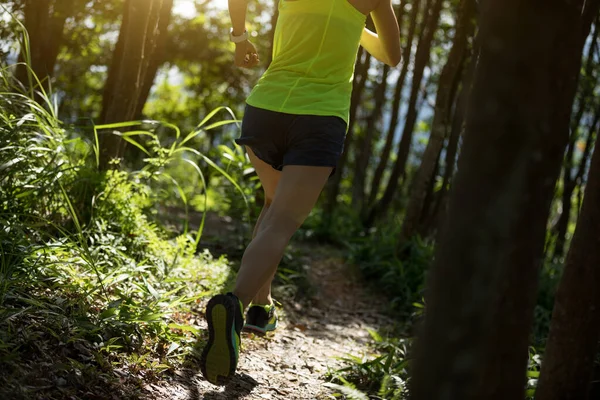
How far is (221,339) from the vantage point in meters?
2.84

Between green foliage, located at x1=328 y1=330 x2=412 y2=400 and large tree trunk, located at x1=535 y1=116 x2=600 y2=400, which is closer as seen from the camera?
large tree trunk, located at x1=535 y1=116 x2=600 y2=400

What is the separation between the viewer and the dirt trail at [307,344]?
3426mm

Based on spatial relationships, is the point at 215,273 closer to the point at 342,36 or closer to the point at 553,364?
the point at 342,36

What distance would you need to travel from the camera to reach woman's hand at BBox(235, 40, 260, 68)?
378cm

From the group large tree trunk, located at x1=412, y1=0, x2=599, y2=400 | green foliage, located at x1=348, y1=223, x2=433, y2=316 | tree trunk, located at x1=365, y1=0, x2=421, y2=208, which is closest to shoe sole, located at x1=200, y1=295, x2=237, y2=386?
large tree trunk, located at x1=412, y1=0, x2=599, y2=400

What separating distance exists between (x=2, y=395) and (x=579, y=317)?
2.04m

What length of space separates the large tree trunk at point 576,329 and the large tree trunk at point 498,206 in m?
0.75

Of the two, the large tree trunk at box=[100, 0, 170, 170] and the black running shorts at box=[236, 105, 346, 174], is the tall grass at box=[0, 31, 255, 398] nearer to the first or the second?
the large tree trunk at box=[100, 0, 170, 170]

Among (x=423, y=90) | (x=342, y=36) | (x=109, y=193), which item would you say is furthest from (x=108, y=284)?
(x=423, y=90)

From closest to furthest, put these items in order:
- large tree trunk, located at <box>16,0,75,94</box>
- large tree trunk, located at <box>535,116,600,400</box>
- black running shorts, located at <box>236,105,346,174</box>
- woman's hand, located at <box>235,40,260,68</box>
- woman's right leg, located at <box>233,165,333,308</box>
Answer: large tree trunk, located at <box>535,116,600,400</box> < woman's right leg, located at <box>233,165,333,308</box> < black running shorts, located at <box>236,105,346,174</box> < woman's hand, located at <box>235,40,260,68</box> < large tree trunk, located at <box>16,0,75,94</box>

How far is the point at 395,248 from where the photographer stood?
7.89 m

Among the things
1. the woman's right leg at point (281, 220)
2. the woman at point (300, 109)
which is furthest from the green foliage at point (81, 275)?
the woman's right leg at point (281, 220)

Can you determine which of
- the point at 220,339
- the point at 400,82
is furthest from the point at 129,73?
the point at 400,82

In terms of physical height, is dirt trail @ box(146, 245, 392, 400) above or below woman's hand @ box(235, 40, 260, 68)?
below
